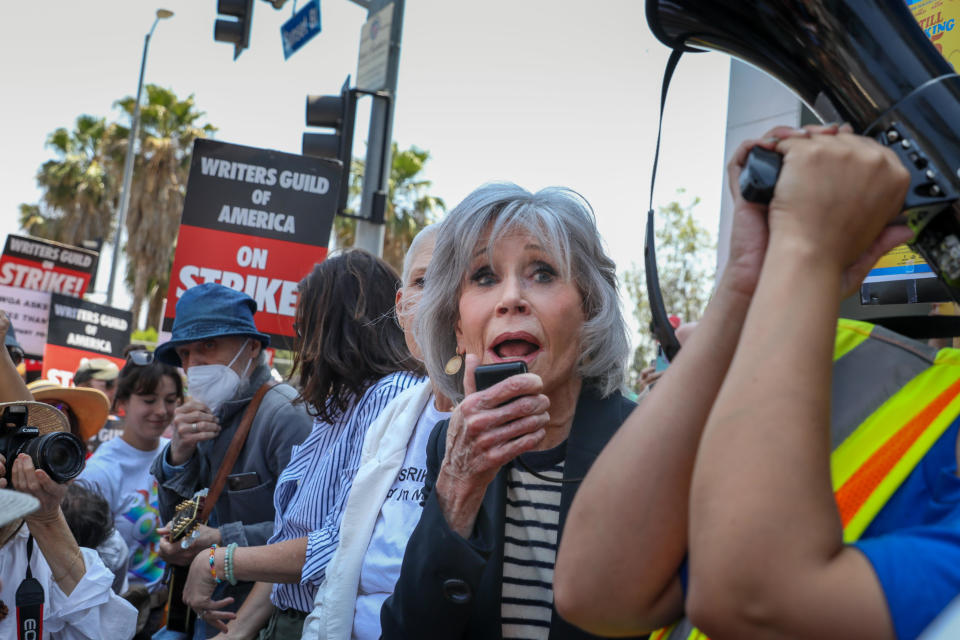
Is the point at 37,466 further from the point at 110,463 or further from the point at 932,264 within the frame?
the point at 932,264

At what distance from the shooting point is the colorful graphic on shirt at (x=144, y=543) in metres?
4.79

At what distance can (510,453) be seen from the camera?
1.55 m

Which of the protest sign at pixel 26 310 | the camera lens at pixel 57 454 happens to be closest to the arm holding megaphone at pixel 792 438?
the camera lens at pixel 57 454

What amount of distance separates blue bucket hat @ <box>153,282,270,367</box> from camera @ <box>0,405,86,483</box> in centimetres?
87

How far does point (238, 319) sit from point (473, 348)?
7.50ft

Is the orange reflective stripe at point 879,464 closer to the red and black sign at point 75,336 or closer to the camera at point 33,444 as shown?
the camera at point 33,444

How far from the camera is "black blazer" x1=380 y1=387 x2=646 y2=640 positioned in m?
1.56

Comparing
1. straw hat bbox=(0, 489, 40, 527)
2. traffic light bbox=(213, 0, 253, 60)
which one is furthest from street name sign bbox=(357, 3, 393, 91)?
straw hat bbox=(0, 489, 40, 527)

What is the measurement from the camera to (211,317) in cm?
391

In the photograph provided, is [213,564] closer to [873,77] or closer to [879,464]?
[879,464]

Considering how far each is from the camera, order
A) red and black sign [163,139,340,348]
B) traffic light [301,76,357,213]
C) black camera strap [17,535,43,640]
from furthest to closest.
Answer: traffic light [301,76,357,213] → red and black sign [163,139,340,348] → black camera strap [17,535,43,640]

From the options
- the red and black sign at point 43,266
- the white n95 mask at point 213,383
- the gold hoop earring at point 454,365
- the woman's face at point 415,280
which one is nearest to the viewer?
the gold hoop earring at point 454,365

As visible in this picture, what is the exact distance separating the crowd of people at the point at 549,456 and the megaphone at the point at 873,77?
0.04 metres

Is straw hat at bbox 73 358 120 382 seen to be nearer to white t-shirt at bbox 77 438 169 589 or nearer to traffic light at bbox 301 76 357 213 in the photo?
white t-shirt at bbox 77 438 169 589
